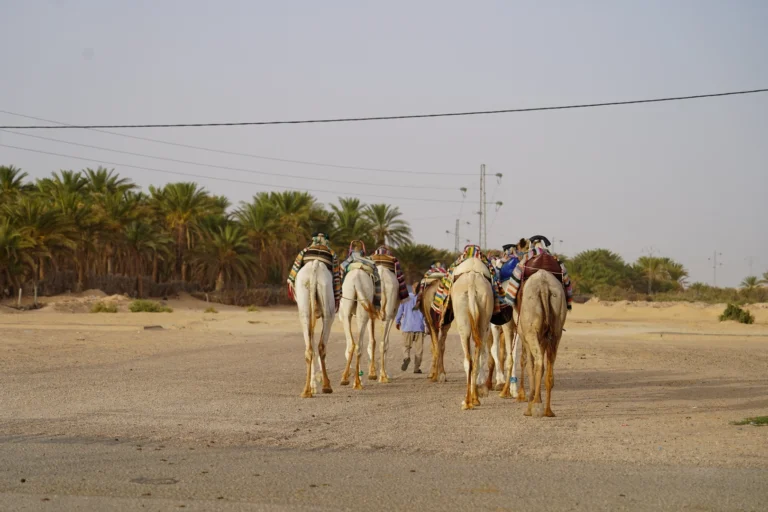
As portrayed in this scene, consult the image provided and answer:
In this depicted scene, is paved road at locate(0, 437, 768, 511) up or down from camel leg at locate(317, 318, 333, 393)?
down

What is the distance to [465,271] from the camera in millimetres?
14711

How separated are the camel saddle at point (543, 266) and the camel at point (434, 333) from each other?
351cm

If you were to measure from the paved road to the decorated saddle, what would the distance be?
556cm

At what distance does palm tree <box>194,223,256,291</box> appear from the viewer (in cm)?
6512

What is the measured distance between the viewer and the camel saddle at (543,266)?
13.8 m

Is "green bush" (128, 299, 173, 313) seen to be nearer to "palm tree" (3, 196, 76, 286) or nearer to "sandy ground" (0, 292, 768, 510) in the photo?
"palm tree" (3, 196, 76, 286)

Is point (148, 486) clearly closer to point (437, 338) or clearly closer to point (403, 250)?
point (437, 338)

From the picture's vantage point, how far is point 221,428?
11156 millimetres

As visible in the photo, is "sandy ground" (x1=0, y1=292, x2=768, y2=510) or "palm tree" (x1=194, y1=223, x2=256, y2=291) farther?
"palm tree" (x1=194, y1=223, x2=256, y2=291)

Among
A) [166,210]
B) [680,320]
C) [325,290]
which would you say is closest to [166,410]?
[325,290]

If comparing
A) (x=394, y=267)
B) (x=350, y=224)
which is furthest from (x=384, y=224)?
(x=394, y=267)

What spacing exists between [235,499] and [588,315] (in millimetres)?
54353

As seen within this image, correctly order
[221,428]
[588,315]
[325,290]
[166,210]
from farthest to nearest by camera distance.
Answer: [166,210]
[588,315]
[325,290]
[221,428]

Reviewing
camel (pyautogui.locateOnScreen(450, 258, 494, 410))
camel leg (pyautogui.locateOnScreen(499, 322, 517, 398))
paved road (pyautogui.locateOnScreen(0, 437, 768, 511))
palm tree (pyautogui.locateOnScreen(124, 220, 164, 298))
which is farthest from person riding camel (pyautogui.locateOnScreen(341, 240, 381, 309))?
palm tree (pyautogui.locateOnScreen(124, 220, 164, 298))
